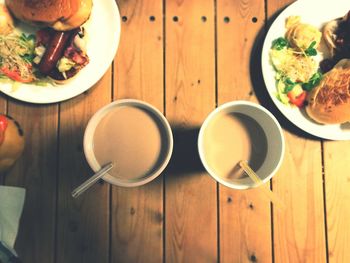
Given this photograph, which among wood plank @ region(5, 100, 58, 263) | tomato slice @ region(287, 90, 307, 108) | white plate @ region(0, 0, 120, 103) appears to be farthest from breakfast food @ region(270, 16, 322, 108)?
wood plank @ region(5, 100, 58, 263)

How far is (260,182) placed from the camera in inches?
28.5

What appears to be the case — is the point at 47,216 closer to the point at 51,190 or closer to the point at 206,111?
the point at 51,190

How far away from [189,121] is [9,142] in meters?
0.45

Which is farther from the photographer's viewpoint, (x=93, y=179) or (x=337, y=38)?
(x=337, y=38)

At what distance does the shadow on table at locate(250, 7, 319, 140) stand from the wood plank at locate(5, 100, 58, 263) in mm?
531

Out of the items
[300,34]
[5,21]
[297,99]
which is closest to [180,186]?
[297,99]

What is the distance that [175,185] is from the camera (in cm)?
96

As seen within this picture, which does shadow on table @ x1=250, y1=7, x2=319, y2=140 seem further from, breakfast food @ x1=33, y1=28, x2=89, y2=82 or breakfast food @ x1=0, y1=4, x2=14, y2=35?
breakfast food @ x1=0, y1=4, x2=14, y2=35

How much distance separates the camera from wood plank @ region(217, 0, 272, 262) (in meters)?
0.96

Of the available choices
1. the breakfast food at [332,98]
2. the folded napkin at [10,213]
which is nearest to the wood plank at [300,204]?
the breakfast food at [332,98]

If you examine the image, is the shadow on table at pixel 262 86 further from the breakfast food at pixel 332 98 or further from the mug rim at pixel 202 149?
the mug rim at pixel 202 149

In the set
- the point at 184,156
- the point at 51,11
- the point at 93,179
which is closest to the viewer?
the point at 93,179

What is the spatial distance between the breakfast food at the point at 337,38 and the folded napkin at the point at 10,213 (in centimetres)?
85

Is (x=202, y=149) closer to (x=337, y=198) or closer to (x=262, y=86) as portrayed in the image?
(x=262, y=86)
